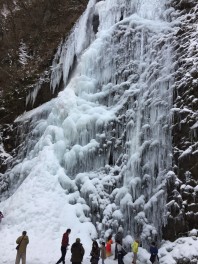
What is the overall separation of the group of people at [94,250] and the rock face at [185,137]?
1.08m

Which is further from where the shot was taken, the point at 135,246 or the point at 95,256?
the point at 135,246

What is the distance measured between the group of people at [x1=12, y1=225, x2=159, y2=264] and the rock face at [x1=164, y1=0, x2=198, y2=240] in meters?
1.08

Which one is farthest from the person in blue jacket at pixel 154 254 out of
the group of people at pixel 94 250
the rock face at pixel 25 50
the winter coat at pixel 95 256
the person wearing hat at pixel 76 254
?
the rock face at pixel 25 50

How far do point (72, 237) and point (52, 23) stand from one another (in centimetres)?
1753

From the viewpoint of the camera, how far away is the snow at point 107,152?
11.9m

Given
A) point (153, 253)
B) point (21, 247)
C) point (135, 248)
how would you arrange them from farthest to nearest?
point (135, 248), point (153, 253), point (21, 247)

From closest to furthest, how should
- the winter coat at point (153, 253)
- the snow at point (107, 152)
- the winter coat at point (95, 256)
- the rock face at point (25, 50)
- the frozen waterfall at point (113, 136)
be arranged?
the winter coat at point (95, 256)
the winter coat at point (153, 253)
the snow at point (107, 152)
the frozen waterfall at point (113, 136)
the rock face at point (25, 50)

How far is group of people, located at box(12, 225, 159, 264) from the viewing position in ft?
30.2

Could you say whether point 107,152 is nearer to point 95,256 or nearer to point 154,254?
point 154,254

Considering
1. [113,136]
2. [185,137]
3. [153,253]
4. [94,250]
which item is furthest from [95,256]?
[113,136]

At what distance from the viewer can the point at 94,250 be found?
9.94 metres

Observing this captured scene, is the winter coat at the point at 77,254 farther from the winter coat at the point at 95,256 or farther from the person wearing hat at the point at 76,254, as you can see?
the winter coat at the point at 95,256

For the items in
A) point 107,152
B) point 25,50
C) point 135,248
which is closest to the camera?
point 135,248

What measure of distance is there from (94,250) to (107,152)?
4.26 m
